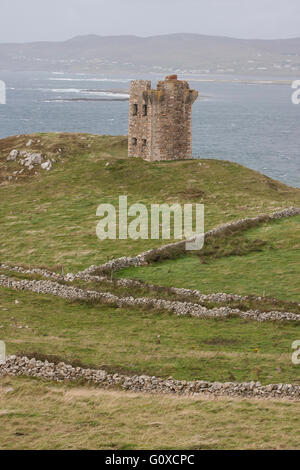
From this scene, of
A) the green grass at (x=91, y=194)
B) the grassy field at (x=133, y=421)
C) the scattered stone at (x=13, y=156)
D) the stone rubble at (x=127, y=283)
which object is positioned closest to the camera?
the grassy field at (x=133, y=421)

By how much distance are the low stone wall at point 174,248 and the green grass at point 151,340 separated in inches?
151

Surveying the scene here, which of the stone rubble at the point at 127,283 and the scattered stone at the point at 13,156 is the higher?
the scattered stone at the point at 13,156

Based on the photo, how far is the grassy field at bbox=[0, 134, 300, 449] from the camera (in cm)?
1763

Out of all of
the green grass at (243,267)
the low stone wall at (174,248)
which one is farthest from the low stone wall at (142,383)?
the low stone wall at (174,248)

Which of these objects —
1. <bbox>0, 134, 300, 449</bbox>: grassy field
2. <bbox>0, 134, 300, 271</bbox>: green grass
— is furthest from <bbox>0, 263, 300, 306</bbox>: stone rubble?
<bbox>0, 134, 300, 271</bbox>: green grass

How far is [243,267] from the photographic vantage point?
32625mm

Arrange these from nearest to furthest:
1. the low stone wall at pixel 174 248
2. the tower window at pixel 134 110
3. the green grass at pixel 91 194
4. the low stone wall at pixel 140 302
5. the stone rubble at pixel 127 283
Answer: the low stone wall at pixel 140 302 → the stone rubble at pixel 127 283 → the low stone wall at pixel 174 248 → the green grass at pixel 91 194 → the tower window at pixel 134 110

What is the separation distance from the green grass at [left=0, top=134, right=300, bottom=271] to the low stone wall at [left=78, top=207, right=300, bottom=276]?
124 cm

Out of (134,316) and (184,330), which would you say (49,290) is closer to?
(134,316)

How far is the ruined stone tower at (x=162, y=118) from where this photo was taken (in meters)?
52.5

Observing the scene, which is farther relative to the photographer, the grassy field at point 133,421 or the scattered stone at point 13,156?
the scattered stone at point 13,156

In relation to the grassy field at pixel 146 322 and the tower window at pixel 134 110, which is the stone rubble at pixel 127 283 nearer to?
the grassy field at pixel 146 322

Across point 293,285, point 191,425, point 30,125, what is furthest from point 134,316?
point 30,125

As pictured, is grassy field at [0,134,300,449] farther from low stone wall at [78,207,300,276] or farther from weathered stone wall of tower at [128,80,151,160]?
weathered stone wall of tower at [128,80,151,160]
